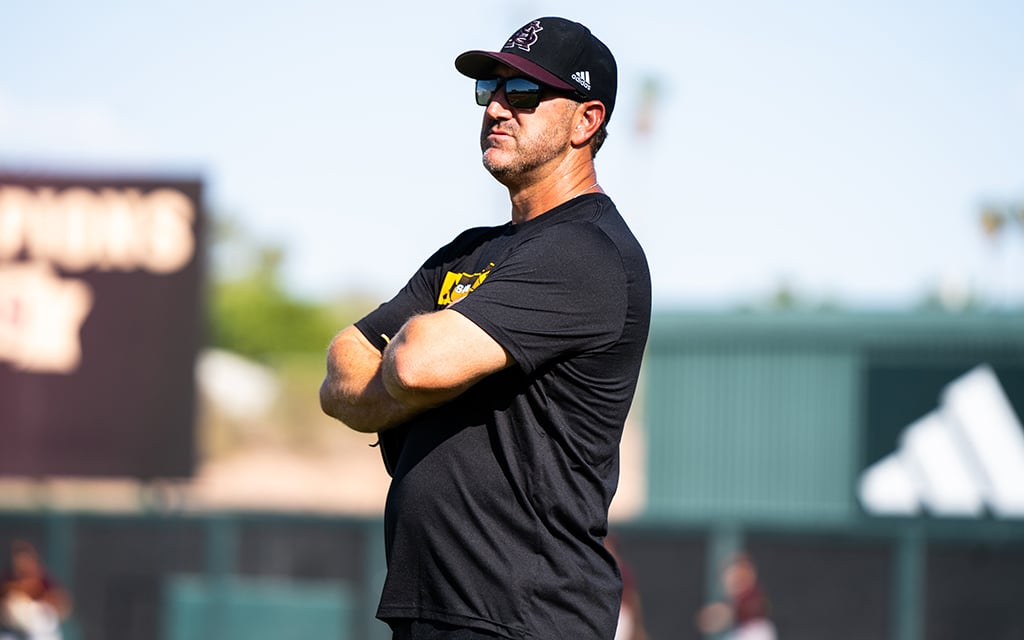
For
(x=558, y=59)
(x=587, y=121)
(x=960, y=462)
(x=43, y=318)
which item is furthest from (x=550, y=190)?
(x=960, y=462)

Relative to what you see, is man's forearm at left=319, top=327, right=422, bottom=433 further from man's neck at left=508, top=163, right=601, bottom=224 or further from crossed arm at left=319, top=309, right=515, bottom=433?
man's neck at left=508, top=163, right=601, bottom=224

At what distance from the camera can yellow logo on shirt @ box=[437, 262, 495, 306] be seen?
334 centimetres

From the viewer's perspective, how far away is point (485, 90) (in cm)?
338

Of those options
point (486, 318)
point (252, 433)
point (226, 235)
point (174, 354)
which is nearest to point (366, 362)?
point (486, 318)

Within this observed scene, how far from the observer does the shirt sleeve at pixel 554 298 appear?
3064 mm

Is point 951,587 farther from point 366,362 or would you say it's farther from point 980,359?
point 366,362

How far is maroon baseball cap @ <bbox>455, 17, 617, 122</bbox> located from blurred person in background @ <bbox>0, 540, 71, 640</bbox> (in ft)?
41.4

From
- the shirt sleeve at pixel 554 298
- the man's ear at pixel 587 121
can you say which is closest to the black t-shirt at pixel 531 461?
the shirt sleeve at pixel 554 298

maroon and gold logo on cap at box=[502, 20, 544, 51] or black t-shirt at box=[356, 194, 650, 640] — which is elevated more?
maroon and gold logo on cap at box=[502, 20, 544, 51]

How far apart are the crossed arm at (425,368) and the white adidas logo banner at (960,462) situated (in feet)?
49.5

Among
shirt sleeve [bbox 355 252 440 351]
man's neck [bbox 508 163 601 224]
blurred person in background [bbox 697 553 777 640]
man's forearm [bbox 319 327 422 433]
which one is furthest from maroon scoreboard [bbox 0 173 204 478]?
man's neck [bbox 508 163 601 224]

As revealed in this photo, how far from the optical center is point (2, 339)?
52.3ft

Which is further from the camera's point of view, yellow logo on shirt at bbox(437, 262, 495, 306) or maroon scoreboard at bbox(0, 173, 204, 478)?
maroon scoreboard at bbox(0, 173, 204, 478)

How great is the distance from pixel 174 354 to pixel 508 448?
42.4 ft
